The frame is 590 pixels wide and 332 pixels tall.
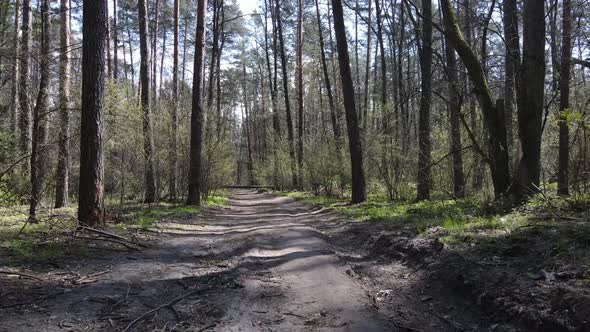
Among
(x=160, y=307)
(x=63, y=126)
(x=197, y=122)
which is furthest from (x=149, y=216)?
(x=160, y=307)

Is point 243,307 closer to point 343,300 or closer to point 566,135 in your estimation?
point 343,300

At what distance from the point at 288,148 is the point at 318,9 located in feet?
31.1

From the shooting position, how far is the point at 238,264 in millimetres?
6141

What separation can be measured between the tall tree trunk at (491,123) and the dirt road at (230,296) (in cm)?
294

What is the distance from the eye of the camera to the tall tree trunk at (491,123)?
7246 millimetres

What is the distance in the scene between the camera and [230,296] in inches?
181

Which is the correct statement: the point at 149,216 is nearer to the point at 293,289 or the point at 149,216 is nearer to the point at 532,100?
the point at 293,289

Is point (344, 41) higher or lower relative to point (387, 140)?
higher

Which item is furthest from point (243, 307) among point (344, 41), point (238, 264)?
point (344, 41)

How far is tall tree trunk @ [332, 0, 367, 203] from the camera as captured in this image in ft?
45.9

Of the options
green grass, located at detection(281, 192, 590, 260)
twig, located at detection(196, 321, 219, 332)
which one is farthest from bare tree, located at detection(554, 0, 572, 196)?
twig, located at detection(196, 321, 219, 332)

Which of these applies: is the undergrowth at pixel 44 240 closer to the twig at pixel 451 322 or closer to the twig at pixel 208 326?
the twig at pixel 208 326

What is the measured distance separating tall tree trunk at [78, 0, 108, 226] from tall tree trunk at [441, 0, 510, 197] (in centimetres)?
674

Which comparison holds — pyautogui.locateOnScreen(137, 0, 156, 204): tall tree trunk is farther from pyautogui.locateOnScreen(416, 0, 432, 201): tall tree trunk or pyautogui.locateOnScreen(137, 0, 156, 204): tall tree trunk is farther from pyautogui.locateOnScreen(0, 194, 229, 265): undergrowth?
pyautogui.locateOnScreen(416, 0, 432, 201): tall tree trunk
